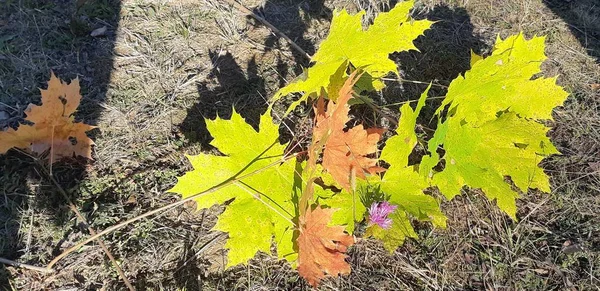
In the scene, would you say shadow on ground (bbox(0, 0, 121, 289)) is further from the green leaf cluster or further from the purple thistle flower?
the purple thistle flower

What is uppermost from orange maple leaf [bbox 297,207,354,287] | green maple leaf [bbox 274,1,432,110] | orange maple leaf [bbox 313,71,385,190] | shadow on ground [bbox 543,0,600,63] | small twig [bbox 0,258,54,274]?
green maple leaf [bbox 274,1,432,110]

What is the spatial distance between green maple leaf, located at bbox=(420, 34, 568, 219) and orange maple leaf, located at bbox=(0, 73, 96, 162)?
4.51 ft

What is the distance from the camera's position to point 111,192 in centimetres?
194

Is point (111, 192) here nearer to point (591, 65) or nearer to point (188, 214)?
point (188, 214)

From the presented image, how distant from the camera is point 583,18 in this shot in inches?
104

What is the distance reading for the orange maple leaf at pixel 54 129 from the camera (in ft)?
6.15

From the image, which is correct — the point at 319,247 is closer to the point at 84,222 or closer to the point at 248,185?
the point at 248,185

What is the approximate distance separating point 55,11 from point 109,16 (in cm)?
28

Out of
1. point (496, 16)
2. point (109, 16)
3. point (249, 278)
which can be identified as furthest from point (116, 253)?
point (496, 16)

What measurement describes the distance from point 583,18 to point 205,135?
2152mm

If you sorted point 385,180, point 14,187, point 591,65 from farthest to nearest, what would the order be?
point 591,65 < point 14,187 < point 385,180

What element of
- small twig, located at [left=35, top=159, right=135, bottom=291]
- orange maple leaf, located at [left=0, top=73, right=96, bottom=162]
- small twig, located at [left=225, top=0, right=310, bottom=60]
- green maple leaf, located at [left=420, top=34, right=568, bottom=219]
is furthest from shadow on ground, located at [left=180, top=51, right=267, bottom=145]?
green maple leaf, located at [left=420, top=34, right=568, bottom=219]

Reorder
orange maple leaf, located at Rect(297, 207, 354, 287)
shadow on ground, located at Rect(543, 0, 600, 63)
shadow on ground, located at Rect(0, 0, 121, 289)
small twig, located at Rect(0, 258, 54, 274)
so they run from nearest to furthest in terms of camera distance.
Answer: orange maple leaf, located at Rect(297, 207, 354, 287), small twig, located at Rect(0, 258, 54, 274), shadow on ground, located at Rect(0, 0, 121, 289), shadow on ground, located at Rect(543, 0, 600, 63)

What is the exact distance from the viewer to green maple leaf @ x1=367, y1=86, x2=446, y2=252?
162 centimetres
